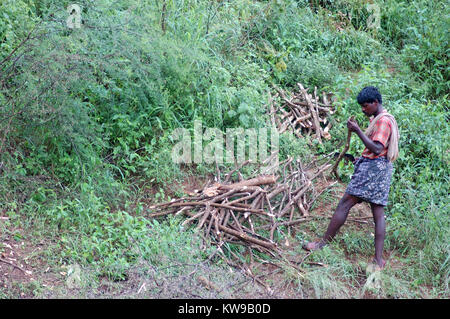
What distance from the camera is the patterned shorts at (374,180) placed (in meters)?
4.94

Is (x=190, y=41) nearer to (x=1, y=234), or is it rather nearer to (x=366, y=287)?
(x=1, y=234)

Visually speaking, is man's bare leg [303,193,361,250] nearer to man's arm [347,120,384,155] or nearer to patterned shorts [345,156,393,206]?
patterned shorts [345,156,393,206]

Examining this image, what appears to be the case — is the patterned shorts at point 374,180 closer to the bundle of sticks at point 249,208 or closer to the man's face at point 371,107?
the man's face at point 371,107

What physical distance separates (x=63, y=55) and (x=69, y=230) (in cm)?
180

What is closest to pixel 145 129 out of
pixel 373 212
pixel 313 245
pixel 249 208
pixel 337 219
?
pixel 249 208

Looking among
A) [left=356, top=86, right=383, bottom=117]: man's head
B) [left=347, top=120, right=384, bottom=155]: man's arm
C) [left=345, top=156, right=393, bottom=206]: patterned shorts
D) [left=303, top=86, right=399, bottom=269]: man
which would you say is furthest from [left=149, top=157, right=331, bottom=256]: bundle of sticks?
[left=356, top=86, right=383, bottom=117]: man's head

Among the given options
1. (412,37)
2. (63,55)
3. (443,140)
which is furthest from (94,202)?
(412,37)

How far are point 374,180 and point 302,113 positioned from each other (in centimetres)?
286

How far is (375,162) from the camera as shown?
16.2 ft

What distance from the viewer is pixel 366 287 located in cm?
479

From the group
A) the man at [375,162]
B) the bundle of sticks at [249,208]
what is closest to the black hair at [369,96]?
the man at [375,162]

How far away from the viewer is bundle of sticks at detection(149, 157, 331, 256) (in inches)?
207

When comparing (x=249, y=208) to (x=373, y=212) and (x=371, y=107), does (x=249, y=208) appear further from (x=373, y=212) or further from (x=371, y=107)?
(x=371, y=107)

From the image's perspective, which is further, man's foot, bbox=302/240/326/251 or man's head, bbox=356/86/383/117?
man's foot, bbox=302/240/326/251
